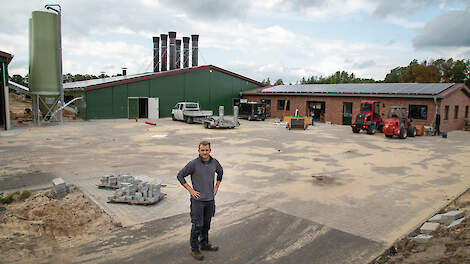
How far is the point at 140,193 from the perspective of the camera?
25.9ft

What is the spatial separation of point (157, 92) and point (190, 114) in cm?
781

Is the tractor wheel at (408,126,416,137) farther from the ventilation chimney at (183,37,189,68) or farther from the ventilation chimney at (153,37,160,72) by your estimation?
the ventilation chimney at (153,37,160,72)

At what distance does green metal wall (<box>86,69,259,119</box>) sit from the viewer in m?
31.4

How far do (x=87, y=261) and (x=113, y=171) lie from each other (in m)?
6.38

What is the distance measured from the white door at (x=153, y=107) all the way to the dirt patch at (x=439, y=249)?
30706 mm

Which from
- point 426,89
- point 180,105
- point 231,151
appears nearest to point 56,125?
point 180,105

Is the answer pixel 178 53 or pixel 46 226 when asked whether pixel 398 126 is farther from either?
pixel 178 53

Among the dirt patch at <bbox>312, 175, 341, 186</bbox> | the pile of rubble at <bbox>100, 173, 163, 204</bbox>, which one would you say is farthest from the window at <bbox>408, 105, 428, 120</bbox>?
the pile of rubble at <bbox>100, 173, 163, 204</bbox>

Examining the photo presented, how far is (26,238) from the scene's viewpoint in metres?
5.95

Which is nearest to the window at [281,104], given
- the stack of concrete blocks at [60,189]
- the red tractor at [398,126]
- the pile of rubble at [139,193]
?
the red tractor at [398,126]

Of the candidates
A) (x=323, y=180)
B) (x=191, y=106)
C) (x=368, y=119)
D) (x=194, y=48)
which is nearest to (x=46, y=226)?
(x=323, y=180)

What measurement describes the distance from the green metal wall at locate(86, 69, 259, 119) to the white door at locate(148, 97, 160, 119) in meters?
0.57

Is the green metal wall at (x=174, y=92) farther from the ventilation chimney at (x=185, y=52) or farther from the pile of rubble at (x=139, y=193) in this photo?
the pile of rubble at (x=139, y=193)

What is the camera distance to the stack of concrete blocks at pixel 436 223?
6.18m
